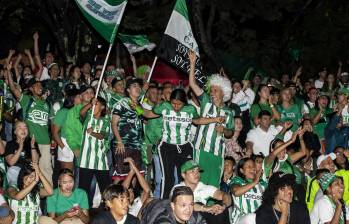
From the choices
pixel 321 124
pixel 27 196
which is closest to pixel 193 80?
pixel 27 196

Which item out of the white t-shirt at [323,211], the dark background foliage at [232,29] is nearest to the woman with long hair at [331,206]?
the white t-shirt at [323,211]

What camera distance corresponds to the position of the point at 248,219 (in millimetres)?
9172

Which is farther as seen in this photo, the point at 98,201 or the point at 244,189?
the point at 98,201

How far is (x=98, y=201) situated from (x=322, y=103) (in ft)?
18.7

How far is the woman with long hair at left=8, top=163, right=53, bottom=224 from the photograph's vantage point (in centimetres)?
1026

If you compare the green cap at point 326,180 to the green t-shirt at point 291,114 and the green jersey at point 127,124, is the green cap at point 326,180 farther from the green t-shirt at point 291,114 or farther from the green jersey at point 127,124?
the green t-shirt at point 291,114

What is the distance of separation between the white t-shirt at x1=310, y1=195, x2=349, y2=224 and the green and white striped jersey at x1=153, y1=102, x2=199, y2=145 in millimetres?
2378

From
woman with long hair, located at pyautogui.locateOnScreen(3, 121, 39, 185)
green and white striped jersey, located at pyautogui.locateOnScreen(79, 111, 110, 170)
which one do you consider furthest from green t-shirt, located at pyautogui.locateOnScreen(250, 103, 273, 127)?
woman with long hair, located at pyautogui.locateOnScreen(3, 121, 39, 185)

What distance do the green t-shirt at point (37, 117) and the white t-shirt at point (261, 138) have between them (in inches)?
134

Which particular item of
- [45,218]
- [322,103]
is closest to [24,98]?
[45,218]

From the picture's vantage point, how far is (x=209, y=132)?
12469mm

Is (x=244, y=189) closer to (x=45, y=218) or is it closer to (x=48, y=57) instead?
(x=45, y=218)

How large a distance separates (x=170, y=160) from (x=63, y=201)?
2.24 m

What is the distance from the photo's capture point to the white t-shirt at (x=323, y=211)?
35.3 ft
